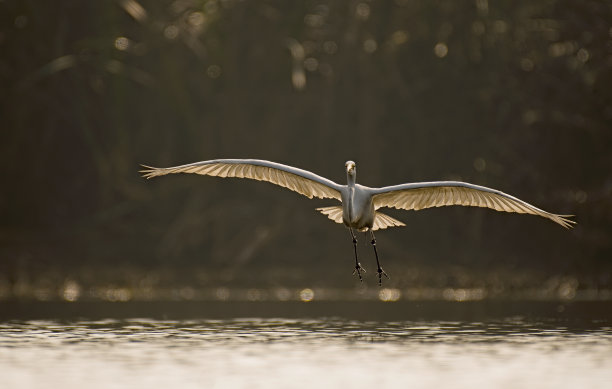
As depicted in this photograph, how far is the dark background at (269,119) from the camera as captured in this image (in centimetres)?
2600

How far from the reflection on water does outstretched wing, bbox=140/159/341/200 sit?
69.3 inches

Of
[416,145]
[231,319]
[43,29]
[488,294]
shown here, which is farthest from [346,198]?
[43,29]

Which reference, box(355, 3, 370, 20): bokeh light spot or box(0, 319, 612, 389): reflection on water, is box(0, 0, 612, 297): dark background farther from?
box(0, 319, 612, 389): reflection on water

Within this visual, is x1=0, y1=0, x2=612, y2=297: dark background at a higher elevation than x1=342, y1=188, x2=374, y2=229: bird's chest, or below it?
higher

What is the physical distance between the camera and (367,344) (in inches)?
643

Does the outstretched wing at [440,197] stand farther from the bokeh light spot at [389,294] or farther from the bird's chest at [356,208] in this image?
the bokeh light spot at [389,294]

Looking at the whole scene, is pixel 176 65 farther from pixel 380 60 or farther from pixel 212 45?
pixel 380 60

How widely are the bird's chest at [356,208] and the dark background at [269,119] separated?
861 centimetres

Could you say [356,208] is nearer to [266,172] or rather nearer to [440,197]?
[440,197]

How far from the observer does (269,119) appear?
27.4m

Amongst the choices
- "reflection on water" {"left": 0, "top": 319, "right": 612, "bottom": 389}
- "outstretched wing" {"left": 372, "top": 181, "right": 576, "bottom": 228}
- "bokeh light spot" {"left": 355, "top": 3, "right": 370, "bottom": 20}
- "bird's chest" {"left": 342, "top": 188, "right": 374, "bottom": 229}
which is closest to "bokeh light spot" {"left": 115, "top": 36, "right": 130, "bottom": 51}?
"bokeh light spot" {"left": 355, "top": 3, "right": 370, "bottom": 20}

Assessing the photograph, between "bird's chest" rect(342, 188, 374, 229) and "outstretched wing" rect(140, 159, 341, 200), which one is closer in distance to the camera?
"outstretched wing" rect(140, 159, 341, 200)

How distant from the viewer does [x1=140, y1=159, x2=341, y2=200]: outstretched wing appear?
16.4 metres

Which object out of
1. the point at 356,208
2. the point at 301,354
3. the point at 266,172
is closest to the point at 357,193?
the point at 356,208
